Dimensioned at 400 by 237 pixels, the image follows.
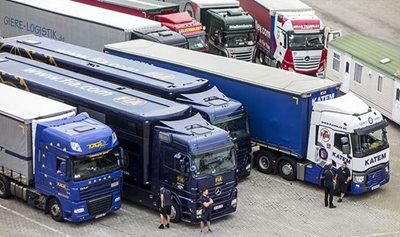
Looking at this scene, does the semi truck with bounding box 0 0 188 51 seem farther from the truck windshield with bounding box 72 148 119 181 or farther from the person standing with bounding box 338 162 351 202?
the truck windshield with bounding box 72 148 119 181

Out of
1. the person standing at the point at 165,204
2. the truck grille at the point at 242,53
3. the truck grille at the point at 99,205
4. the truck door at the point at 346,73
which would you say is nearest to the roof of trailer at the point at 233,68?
the person standing at the point at 165,204

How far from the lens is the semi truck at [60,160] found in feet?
87.1

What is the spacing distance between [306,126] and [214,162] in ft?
16.2

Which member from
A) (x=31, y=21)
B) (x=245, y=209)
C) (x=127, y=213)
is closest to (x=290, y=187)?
(x=245, y=209)

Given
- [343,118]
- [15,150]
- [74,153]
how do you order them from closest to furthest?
[74,153], [15,150], [343,118]

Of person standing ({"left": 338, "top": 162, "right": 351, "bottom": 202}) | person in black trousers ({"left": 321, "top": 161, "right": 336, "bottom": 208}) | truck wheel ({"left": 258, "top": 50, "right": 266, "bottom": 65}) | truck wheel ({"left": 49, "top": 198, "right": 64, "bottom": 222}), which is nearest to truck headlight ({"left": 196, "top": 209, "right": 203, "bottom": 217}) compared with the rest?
truck wheel ({"left": 49, "top": 198, "right": 64, "bottom": 222})

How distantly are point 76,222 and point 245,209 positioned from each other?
5.61 meters

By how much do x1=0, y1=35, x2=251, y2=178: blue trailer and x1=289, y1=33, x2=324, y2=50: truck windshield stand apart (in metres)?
11.6

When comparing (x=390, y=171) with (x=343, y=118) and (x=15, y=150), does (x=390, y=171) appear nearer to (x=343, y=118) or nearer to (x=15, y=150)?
(x=343, y=118)

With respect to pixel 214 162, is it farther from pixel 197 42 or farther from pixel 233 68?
pixel 197 42

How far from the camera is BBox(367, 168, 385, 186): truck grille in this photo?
30.3 meters

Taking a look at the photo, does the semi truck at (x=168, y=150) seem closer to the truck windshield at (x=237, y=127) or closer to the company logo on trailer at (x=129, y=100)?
the company logo on trailer at (x=129, y=100)

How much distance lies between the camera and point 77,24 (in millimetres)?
41906

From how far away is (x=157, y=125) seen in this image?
2759 cm
